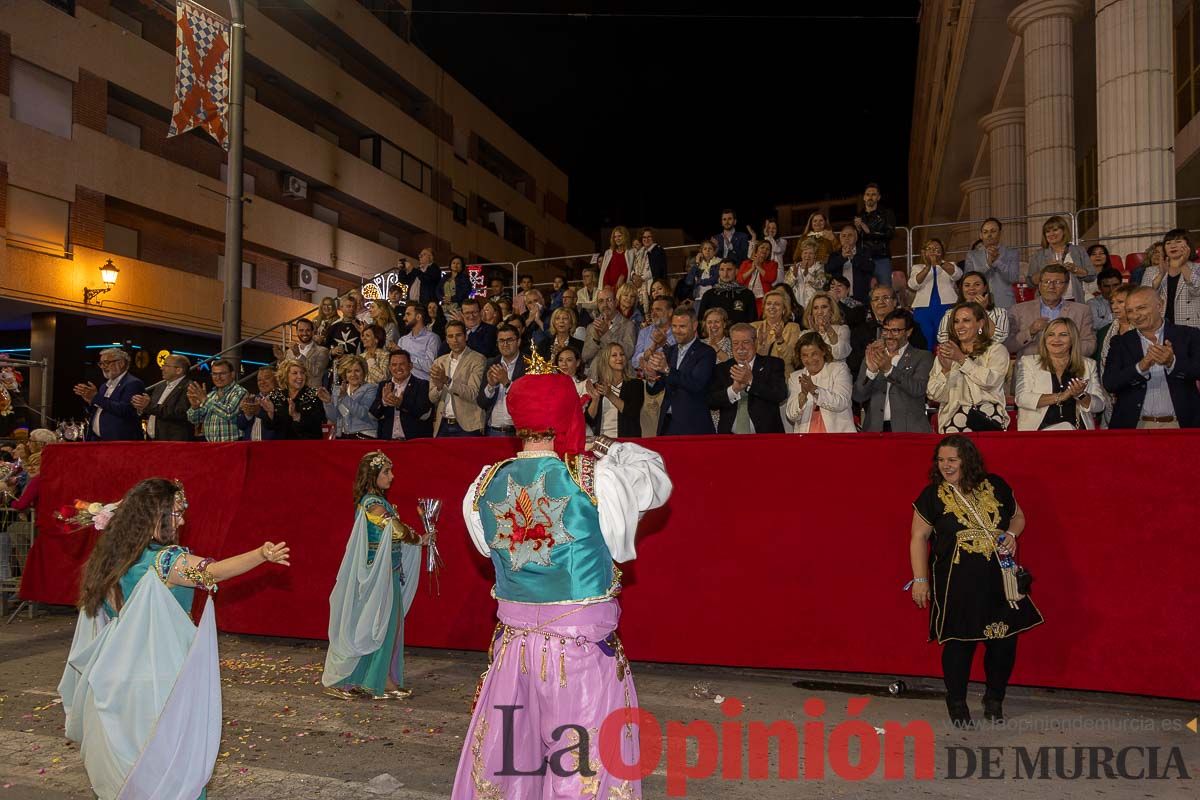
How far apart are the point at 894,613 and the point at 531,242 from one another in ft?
143

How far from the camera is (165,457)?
998 cm

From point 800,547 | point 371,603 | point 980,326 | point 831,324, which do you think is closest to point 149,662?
point 371,603

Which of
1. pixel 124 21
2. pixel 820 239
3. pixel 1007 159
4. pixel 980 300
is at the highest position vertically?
pixel 124 21

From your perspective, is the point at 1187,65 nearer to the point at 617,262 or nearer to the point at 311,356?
the point at 617,262

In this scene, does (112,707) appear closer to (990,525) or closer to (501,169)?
(990,525)

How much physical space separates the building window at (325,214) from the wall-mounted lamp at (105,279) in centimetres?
1069

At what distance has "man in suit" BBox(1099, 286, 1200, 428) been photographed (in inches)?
261

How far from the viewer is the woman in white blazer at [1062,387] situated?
6.79 m

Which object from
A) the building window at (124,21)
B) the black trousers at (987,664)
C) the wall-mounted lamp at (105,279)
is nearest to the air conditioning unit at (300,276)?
the wall-mounted lamp at (105,279)

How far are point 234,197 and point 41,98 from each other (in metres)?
12.1

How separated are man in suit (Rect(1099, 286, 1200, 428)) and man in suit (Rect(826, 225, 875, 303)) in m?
4.10

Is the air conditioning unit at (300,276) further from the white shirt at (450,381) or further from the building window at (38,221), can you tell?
the white shirt at (450,381)

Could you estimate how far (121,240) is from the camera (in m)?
24.0

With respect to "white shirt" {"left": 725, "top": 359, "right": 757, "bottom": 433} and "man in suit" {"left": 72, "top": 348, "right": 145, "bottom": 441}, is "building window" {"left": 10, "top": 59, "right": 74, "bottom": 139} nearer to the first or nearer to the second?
"man in suit" {"left": 72, "top": 348, "right": 145, "bottom": 441}
